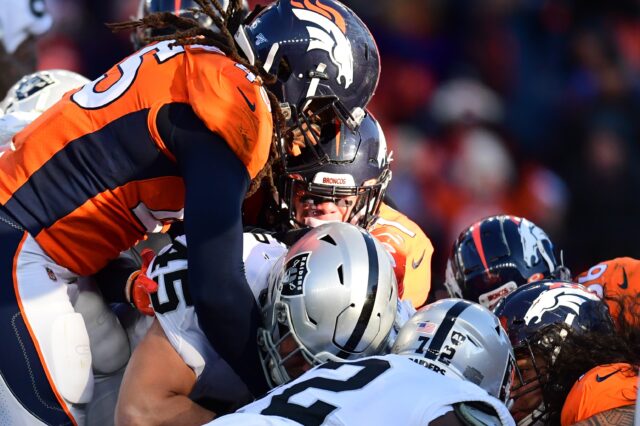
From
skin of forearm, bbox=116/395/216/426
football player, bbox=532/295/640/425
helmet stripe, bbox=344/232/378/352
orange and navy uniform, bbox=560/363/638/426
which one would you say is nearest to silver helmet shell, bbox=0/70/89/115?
skin of forearm, bbox=116/395/216/426

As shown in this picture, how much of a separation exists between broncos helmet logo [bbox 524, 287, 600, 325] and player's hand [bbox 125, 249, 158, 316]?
127cm

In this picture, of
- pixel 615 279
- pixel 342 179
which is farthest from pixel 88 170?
pixel 615 279

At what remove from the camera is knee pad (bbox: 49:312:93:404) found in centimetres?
326

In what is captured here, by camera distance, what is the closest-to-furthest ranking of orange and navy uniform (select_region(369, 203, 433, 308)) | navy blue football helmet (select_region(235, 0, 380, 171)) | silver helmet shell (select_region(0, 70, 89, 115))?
navy blue football helmet (select_region(235, 0, 380, 171)) → orange and navy uniform (select_region(369, 203, 433, 308)) → silver helmet shell (select_region(0, 70, 89, 115))

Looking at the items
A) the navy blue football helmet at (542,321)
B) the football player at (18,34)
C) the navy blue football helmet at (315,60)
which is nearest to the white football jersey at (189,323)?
the navy blue football helmet at (315,60)

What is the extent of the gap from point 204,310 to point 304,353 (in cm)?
31

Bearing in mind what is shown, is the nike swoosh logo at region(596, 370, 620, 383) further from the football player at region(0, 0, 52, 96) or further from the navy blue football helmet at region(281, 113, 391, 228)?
the football player at region(0, 0, 52, 96)

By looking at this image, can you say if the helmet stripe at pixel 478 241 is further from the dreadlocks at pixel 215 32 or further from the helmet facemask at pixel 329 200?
the dreadlocks at pixel 215 32

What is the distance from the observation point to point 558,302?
3.59 metres

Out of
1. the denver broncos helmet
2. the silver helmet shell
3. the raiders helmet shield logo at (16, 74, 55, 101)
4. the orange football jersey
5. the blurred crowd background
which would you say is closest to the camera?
the orange football jersey

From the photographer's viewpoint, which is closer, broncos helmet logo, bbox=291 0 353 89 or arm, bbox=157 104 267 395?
arm, bbox=157 104 267 395

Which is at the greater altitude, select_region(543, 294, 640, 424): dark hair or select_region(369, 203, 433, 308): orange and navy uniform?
select_region(543, 294, 640, 424): dark hair

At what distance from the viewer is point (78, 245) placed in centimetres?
333

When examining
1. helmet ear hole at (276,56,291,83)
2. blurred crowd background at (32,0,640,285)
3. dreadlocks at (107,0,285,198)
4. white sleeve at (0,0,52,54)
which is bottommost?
blurred crowd background at (32,0,640,285)
